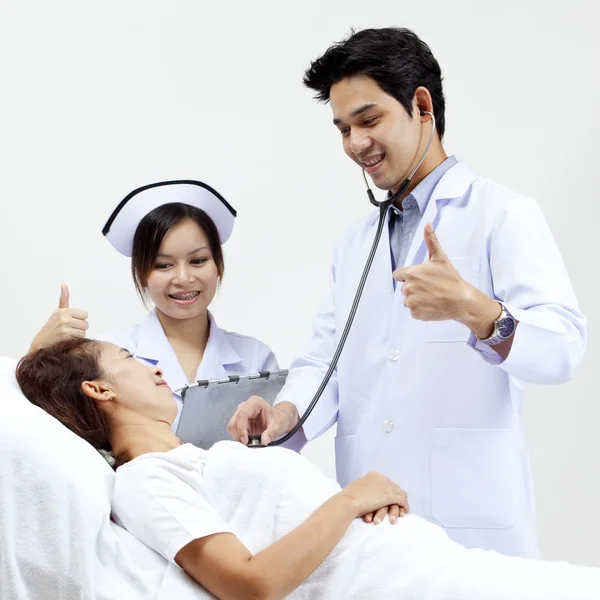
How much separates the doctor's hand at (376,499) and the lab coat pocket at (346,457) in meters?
0.39

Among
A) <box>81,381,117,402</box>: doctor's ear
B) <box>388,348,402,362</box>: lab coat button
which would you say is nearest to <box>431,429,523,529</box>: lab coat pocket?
<box>388,348,402,362</box>: lab coat button

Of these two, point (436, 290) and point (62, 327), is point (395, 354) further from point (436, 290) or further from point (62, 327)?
point (62, 327)

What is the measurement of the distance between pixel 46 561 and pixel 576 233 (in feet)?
7.11

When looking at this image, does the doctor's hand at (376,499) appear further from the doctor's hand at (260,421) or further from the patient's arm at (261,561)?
the doctor's hand at (260,421)

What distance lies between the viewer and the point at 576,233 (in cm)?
294

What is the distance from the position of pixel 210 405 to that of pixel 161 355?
0.26m

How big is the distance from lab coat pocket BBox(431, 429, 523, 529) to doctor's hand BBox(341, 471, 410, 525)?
0.91 feet

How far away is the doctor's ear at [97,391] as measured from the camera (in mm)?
1520

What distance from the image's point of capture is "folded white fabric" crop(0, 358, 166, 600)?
1263 millimetres

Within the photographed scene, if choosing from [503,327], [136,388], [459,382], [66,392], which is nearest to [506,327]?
[503,327]

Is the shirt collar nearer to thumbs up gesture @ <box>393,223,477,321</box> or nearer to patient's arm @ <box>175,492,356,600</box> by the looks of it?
thumbs up gesture @ <box>393,223,477,321</box>

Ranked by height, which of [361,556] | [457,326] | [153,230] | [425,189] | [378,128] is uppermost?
[378,128]

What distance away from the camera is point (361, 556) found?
1306mm

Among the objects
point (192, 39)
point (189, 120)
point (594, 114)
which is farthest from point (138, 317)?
point (594, 114)
